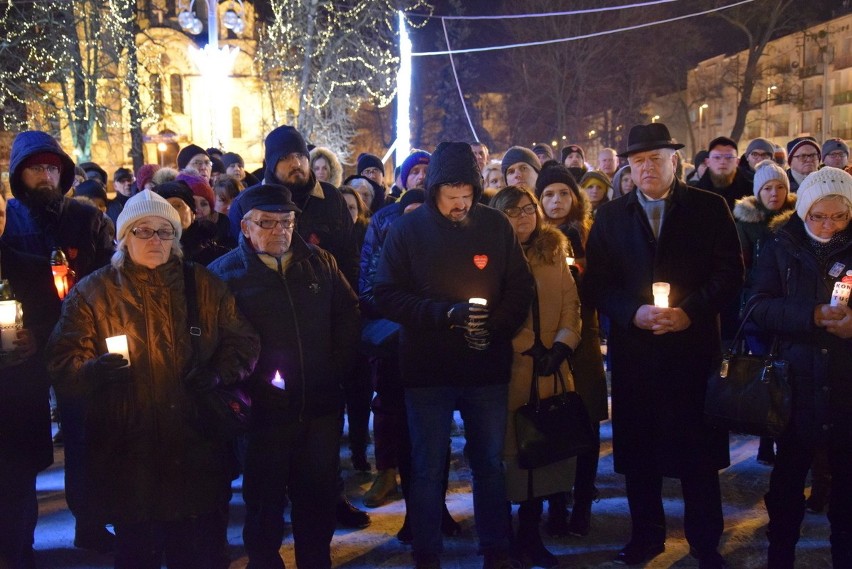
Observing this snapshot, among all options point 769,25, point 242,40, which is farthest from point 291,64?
point 769,25

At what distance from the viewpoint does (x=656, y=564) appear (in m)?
4.56

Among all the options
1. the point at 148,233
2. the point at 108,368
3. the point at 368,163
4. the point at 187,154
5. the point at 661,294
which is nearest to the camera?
the point at 108,368

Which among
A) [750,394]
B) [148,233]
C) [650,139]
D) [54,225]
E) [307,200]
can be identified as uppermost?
[650,139]

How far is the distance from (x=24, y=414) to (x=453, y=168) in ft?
8.67

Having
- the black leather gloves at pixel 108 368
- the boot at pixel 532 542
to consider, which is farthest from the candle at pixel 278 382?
the boot at pixel 532 542

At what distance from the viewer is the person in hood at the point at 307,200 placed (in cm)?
539

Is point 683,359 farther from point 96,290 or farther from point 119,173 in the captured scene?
point 119,173

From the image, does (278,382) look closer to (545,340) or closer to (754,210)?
(545,340)

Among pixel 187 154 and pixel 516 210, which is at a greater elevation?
pixel 187 154

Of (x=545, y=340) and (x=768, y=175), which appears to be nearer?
(x=545, y=340)

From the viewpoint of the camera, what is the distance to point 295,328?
4.07 m

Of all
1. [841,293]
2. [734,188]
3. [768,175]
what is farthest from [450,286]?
[734,188]

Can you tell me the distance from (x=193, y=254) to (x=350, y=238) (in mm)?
1093

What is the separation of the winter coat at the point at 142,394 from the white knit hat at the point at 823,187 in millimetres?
3104
